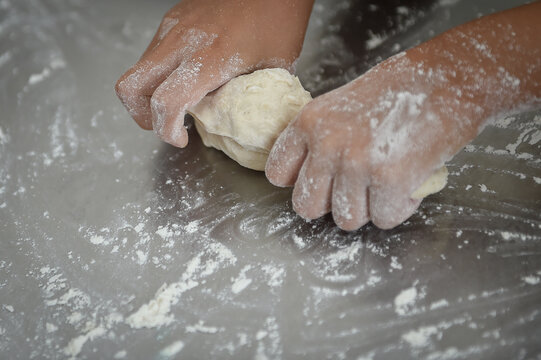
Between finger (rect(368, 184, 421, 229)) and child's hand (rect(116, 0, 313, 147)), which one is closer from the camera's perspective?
finger (rect(368, 184, 421, 229))

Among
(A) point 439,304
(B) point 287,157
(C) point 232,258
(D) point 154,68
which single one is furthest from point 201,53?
(A) point 439,304

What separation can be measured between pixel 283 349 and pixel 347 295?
0.48ft

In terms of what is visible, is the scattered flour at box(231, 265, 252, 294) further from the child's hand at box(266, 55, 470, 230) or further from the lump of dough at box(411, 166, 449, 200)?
the lump of dough at box(411, 166, 449, 200)

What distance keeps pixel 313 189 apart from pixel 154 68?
1.37 feet

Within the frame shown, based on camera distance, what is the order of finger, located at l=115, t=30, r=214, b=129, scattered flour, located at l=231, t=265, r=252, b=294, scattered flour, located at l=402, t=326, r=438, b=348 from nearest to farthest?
scattered flour, located at l=402, t=326, r=438, b=348, scattered flour, located at l=231, t=265, r=252, b=294, finger, located at l=115, t=30, r=214, b=129

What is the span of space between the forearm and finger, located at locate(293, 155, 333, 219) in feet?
0.76

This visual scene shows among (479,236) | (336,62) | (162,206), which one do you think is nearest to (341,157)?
(479,236)

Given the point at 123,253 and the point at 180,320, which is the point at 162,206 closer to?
the point at 123,253

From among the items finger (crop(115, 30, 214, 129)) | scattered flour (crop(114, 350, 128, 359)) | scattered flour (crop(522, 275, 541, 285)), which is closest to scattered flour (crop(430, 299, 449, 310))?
scattered flour (crop(522, 275, 541, 285))

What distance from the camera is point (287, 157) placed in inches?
37.6

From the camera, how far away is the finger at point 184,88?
1031 millimetres

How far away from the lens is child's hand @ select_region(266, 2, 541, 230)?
2.91 feet

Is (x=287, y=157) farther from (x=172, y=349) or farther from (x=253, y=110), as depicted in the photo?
(x=172, y=349)

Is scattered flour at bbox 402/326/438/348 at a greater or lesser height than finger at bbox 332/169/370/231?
lesser
